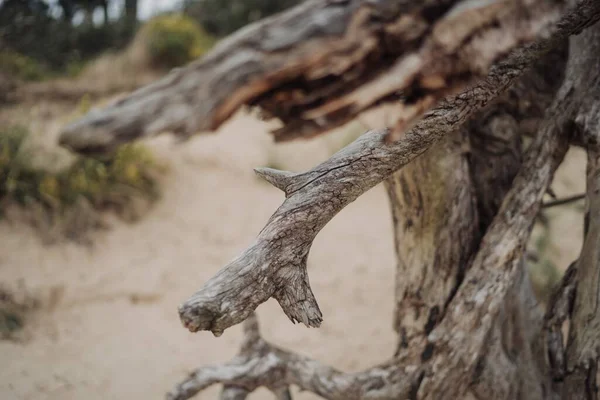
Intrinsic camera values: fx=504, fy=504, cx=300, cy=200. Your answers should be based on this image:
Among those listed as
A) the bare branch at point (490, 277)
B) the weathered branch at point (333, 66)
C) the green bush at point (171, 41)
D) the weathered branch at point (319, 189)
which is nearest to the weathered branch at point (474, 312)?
the bare branch at point (490, 277)

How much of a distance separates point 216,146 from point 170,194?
1.28m

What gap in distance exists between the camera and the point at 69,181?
5301 millimetres

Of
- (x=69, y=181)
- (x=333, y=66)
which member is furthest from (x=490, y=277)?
(x=69, y=181)

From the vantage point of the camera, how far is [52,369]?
3475mm

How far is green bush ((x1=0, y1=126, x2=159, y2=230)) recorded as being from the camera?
5070 millimetres

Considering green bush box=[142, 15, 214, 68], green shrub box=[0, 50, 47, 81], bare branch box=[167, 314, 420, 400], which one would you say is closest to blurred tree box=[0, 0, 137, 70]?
green shrub box=[0, 50, 47, 81]

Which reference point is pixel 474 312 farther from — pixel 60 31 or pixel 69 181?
pixel 60 31

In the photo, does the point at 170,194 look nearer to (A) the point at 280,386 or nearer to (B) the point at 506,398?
(A) the point at 280,386

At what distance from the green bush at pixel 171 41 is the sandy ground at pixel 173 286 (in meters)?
2.43

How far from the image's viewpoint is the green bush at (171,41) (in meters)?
8.55

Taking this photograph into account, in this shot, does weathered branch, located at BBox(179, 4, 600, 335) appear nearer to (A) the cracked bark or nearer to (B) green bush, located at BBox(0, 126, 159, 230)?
(A) the cracked bark

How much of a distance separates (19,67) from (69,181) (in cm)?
372

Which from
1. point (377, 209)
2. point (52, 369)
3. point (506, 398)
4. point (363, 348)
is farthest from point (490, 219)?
point (377, 209)

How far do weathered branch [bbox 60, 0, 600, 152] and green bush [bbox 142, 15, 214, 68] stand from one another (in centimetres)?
806
